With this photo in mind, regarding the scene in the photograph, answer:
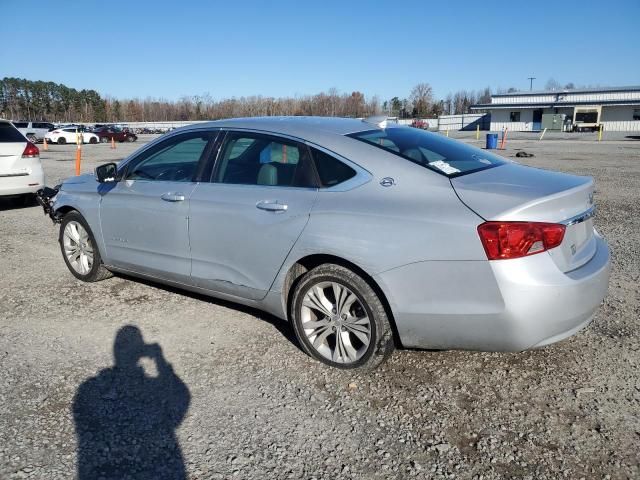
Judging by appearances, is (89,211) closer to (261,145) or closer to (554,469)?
(261,145)

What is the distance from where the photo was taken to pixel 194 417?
2980 millimetres

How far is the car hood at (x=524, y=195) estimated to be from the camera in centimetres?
287

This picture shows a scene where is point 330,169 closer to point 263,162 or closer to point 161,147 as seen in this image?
point 263,162

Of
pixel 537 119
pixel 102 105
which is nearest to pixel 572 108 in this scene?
pixel 537 119

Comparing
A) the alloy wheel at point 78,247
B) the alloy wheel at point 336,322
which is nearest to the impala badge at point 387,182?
the alloy wheel at point 336,322

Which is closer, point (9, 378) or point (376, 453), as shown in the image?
point (376, 453)

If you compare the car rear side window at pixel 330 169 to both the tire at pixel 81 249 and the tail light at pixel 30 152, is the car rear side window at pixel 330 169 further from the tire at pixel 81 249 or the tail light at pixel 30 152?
the tail light at pixel 30 152

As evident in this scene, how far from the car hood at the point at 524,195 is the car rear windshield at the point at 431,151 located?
0.16 metres

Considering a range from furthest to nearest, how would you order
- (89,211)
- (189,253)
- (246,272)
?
(89,211) < (189,253) < (246,272)

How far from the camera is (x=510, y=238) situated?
282cm

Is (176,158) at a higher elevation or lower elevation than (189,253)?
higher

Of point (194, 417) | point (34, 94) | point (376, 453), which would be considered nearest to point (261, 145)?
point (194, 417)

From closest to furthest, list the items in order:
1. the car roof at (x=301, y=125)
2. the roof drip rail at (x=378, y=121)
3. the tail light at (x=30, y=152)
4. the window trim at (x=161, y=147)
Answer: the car roof at (x=301, y=125)
the roof drip rail at (x=378, y=121)
the window trim at (x=161, y=147)
the tail light at (x=30, y=152)

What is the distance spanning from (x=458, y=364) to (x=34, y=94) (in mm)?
141190
